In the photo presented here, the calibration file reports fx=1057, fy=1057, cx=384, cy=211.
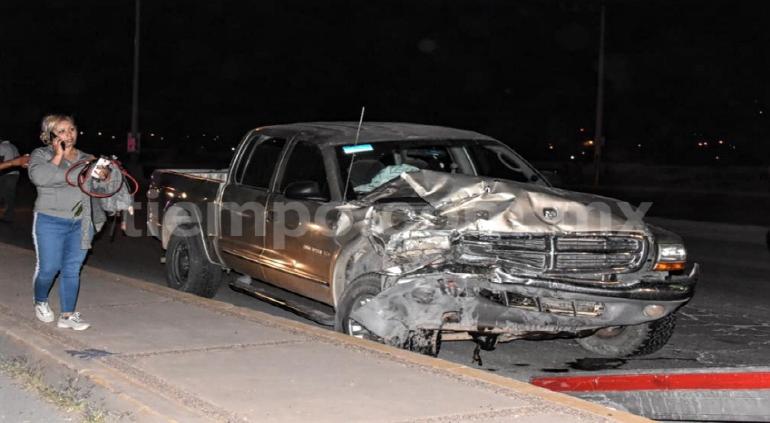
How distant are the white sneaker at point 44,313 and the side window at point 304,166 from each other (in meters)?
2.22

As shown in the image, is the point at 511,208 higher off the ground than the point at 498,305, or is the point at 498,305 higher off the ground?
the point at 511,208

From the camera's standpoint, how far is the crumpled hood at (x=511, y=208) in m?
7.31

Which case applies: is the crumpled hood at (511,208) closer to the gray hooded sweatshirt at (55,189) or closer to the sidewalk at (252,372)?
the sidewalk at (252,372)

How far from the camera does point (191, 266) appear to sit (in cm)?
1054

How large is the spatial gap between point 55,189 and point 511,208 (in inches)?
129

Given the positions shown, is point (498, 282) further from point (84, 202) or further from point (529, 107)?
point (529, 107)

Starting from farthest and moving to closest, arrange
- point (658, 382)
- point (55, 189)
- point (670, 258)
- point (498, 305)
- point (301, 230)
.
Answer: point (301, 230), point (670, 258), point (55, 189), point (498, 305), point (658, 382)

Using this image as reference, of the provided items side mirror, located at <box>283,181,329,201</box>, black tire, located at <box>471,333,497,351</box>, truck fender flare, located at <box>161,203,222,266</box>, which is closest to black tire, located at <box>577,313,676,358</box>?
black tire, located at <box>471,333,497,351</box>

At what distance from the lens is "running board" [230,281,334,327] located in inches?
335

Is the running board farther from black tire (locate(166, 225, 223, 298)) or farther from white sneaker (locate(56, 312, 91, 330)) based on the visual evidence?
white sneaker (locate(56, 312, 91, 330))

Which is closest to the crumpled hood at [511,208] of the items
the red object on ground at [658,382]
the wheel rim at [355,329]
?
the wheel rim at [355,329]

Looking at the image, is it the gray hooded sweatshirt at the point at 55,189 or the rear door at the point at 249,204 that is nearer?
the gray hooded sweatshirt at the point at 55,189

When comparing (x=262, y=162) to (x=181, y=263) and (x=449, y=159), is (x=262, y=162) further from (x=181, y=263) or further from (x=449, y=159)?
(x=449, y=159)

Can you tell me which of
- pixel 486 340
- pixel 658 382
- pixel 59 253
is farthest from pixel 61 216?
pixel 658 382
